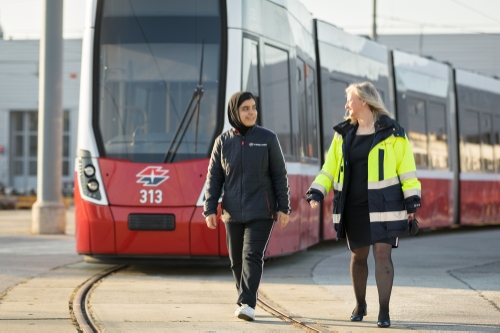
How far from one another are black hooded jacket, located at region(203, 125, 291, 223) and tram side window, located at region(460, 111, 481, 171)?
13.1m

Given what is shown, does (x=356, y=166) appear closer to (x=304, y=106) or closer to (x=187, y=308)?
(x=187, y=308)

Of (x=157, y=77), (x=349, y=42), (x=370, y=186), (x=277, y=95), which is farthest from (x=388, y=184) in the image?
(x=349, y=42)

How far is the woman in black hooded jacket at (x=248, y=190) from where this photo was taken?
24.8 ft

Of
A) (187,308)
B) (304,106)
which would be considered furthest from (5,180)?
(187,308)

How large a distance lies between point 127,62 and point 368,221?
14.7 feet

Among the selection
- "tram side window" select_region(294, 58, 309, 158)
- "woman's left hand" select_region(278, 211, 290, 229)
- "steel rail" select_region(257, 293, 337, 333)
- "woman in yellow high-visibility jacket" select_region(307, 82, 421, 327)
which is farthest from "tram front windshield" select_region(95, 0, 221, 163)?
"woman in yellow high-visibility jacket" select_region(307, 82, 421, 327)

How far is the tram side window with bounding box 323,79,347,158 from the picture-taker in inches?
570

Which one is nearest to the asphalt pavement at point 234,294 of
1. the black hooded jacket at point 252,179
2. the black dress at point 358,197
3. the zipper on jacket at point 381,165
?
the black dress at point 358,197

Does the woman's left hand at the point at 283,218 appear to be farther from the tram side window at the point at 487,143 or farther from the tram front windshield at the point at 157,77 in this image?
the tram side window at the point at 487,143

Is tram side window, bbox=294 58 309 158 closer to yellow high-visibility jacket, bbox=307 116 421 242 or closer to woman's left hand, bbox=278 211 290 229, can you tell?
woman's left hand, bbox=278 211 290 229

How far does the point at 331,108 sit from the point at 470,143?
6.78m

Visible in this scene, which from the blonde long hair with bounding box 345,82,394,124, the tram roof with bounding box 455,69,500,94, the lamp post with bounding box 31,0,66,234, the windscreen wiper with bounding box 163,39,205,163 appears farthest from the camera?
the tram roof with bounding box 455,69,500,94

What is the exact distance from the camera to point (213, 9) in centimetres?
1084

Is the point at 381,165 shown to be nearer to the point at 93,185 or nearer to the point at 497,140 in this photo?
the point at 93,185
